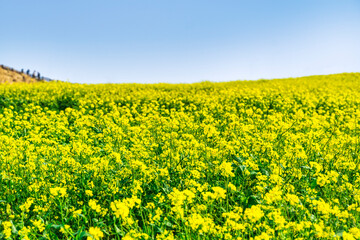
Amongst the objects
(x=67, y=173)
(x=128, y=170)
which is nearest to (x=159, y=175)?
(x=128, y=170)

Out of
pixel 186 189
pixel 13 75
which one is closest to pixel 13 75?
pixel 13 75

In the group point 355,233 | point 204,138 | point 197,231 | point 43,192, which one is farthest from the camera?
point 204,138

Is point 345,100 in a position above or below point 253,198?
above

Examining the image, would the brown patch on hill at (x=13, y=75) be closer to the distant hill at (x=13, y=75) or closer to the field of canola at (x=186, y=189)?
the distant hill at (x=13, y=75)

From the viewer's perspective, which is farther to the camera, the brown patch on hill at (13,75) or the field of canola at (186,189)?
the brown patch on hill at (13,75)

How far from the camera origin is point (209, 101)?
43.0ft

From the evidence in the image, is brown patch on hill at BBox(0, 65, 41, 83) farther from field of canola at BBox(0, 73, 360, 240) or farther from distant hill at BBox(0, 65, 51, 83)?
field of canola at BBox(0, 73, 360, 240)

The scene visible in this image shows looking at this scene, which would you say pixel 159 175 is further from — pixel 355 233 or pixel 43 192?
pixel 355 233

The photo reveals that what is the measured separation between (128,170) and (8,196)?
1859 mm

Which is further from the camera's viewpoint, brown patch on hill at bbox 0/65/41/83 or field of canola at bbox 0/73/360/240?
brown patch on hill at bbox 0/65/41/83

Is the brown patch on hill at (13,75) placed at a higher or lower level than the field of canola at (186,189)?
higher

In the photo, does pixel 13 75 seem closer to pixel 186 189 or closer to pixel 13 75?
pixel 13 75

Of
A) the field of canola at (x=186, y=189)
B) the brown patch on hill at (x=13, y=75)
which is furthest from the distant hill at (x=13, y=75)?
the field of canola at (x=186, y=189)

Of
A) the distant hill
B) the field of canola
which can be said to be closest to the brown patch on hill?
the distant hill
